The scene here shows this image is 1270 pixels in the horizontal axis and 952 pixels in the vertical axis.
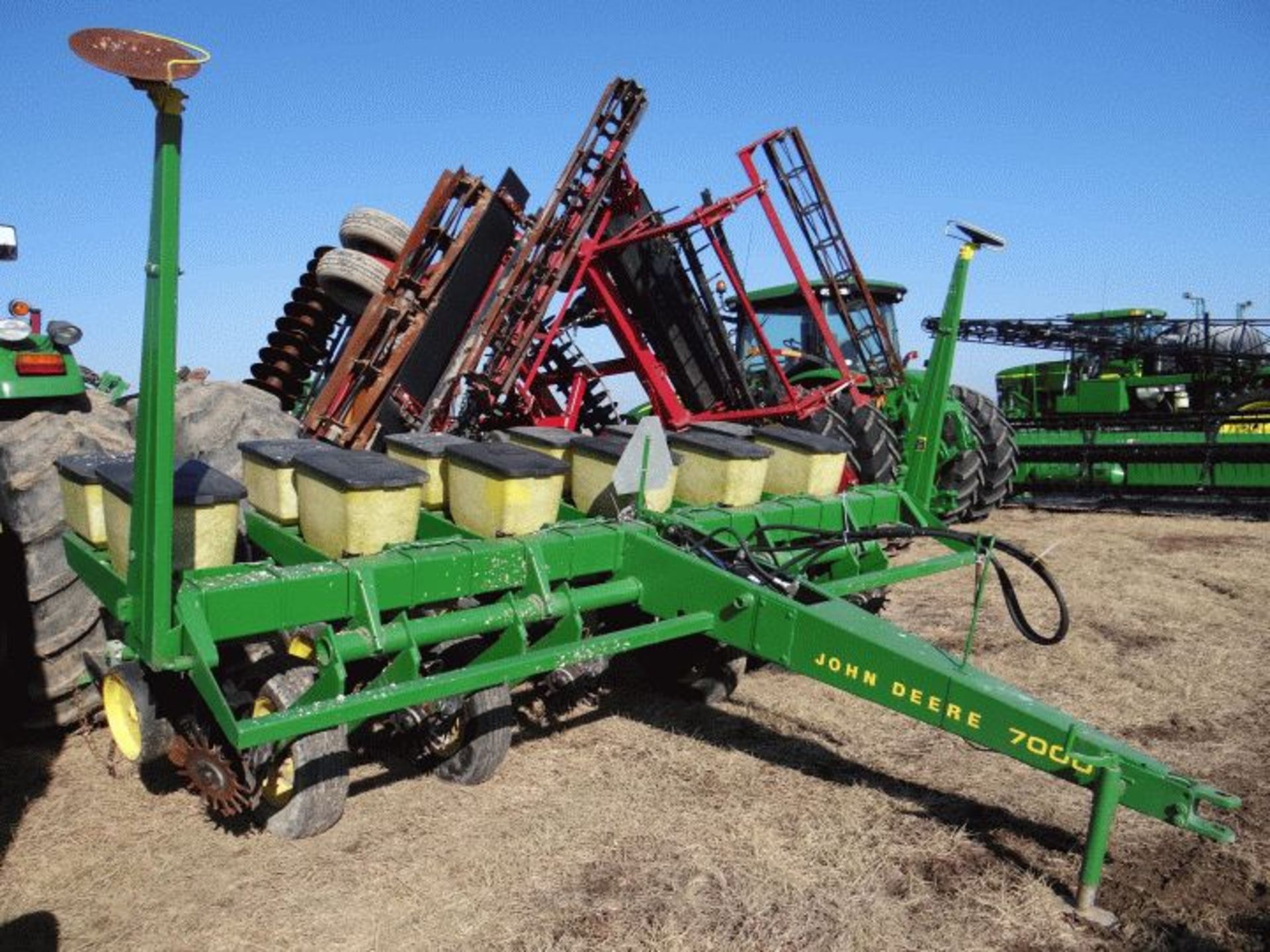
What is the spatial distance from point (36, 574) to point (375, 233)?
4552 mm

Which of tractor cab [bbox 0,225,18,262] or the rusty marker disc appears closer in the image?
the rusty marker disc

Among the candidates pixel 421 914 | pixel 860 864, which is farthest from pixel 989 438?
pixel 421 914

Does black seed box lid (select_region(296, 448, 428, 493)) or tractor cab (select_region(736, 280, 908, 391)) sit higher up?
tractor cab (select_region(736, 280, 908, 391))

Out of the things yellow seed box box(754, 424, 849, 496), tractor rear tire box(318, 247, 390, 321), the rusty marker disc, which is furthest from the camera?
tractor rear tire box(318, 247, 390, 321)

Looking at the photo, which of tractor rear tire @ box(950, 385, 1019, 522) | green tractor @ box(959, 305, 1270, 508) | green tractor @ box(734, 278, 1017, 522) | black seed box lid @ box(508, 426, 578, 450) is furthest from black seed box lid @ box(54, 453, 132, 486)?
green tractor @ box(959, 305, 1270, 508)

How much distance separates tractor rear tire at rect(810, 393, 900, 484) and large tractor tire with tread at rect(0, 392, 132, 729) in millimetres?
5840

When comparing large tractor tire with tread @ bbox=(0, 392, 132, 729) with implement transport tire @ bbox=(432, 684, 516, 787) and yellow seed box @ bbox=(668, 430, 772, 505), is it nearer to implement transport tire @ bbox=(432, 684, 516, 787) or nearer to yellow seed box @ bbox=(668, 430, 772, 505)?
implement transport tire @ bbox=(432, 684, 516, 787)

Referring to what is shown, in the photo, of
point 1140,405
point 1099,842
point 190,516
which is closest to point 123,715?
point 190,516

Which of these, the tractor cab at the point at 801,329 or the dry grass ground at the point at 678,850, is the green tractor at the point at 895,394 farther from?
the dry grass ground at the point at 678,850

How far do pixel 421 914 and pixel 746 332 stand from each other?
7.98 metres

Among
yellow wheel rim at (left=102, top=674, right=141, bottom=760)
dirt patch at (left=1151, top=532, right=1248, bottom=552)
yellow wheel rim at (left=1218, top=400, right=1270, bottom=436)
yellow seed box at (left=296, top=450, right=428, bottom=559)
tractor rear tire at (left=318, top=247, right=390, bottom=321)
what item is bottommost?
yellow wheel rim at (left=102, top=674, right=141, bottom=760)

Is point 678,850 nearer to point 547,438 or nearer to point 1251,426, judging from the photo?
point 547,438

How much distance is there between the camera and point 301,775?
2893mm

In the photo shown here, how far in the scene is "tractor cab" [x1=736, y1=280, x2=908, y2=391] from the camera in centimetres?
972
